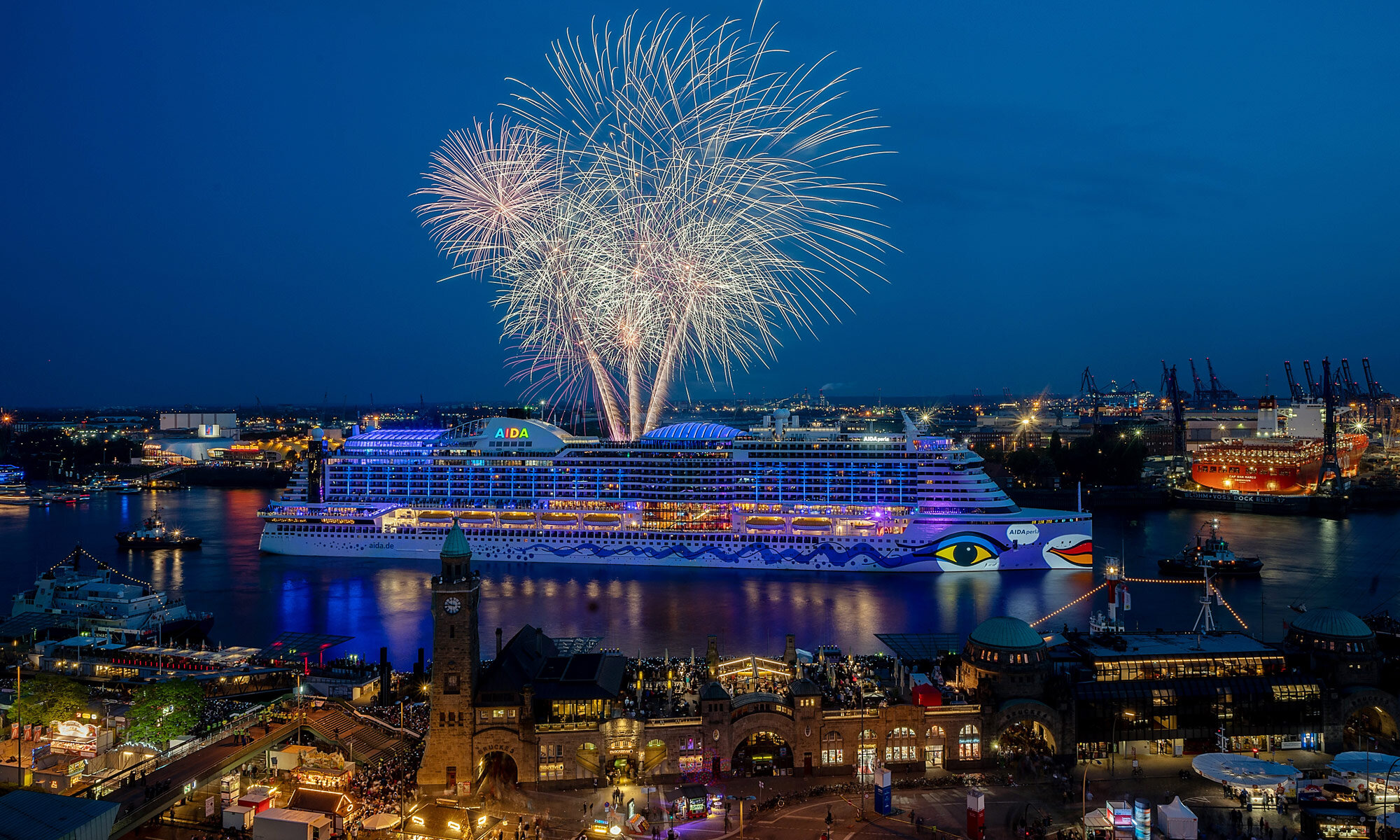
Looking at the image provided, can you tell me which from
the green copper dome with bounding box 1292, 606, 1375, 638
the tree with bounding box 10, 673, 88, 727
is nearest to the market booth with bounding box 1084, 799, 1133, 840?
the green copper dome with bounding box 1292, 606, 1375, 638

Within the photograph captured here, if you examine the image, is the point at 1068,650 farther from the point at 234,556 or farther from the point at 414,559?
the point at 234,556

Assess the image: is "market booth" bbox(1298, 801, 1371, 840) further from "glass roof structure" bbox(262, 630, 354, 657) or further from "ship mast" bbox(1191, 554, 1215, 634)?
"glass roof structure" bbox(262, 630, 354, 657)

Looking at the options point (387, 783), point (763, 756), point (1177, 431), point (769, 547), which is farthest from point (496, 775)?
point (1177, 431)

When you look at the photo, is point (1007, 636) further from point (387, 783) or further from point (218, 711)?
point (218, 711)

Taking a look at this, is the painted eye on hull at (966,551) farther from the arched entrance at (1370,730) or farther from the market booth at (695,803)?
the market booth at (695,803)

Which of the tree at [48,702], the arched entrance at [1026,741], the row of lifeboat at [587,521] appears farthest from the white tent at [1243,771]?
the row of lifeboat at [587,521]
